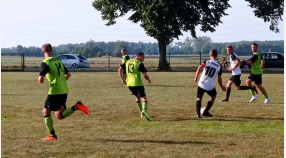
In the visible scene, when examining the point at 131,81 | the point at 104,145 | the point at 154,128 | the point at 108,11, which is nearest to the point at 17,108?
the point at 131,81

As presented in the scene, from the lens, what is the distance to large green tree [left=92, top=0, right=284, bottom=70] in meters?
46.6

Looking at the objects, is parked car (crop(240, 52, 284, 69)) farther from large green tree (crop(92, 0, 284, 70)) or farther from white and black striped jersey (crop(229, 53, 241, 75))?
white and black striped jersey (crop(229, 53, 241, 75))

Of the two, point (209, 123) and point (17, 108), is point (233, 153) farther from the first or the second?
point (17, 108)

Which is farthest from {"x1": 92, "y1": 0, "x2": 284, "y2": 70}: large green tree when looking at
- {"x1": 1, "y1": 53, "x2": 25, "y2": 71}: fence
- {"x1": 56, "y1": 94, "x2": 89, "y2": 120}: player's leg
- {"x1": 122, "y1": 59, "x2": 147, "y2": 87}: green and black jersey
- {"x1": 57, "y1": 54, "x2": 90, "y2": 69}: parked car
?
{"x1": 56, "y1": 94, "x2": 89, "y2": 120}: player's leg

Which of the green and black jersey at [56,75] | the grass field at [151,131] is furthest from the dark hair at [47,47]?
the grass field at [151,131]

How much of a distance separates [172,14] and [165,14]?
0.58 m

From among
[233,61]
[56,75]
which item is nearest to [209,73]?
[233,61]

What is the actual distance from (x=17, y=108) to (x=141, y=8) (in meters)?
33.3

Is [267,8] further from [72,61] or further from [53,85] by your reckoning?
[53,85]

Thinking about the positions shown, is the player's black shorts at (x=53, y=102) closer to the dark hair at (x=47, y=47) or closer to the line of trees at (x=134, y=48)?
the dark hair at (x=47, y=47)

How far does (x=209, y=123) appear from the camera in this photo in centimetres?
1202

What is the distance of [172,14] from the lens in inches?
1831

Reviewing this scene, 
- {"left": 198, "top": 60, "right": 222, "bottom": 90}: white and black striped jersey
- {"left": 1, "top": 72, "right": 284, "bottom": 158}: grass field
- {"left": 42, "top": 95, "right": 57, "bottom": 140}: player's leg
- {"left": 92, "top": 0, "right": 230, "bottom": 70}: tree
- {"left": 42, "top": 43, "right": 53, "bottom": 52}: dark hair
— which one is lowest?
{"left": 1, "top": 72, "right": 284, "bottom": 158}: grass field

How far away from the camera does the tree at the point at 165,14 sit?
46.5m
